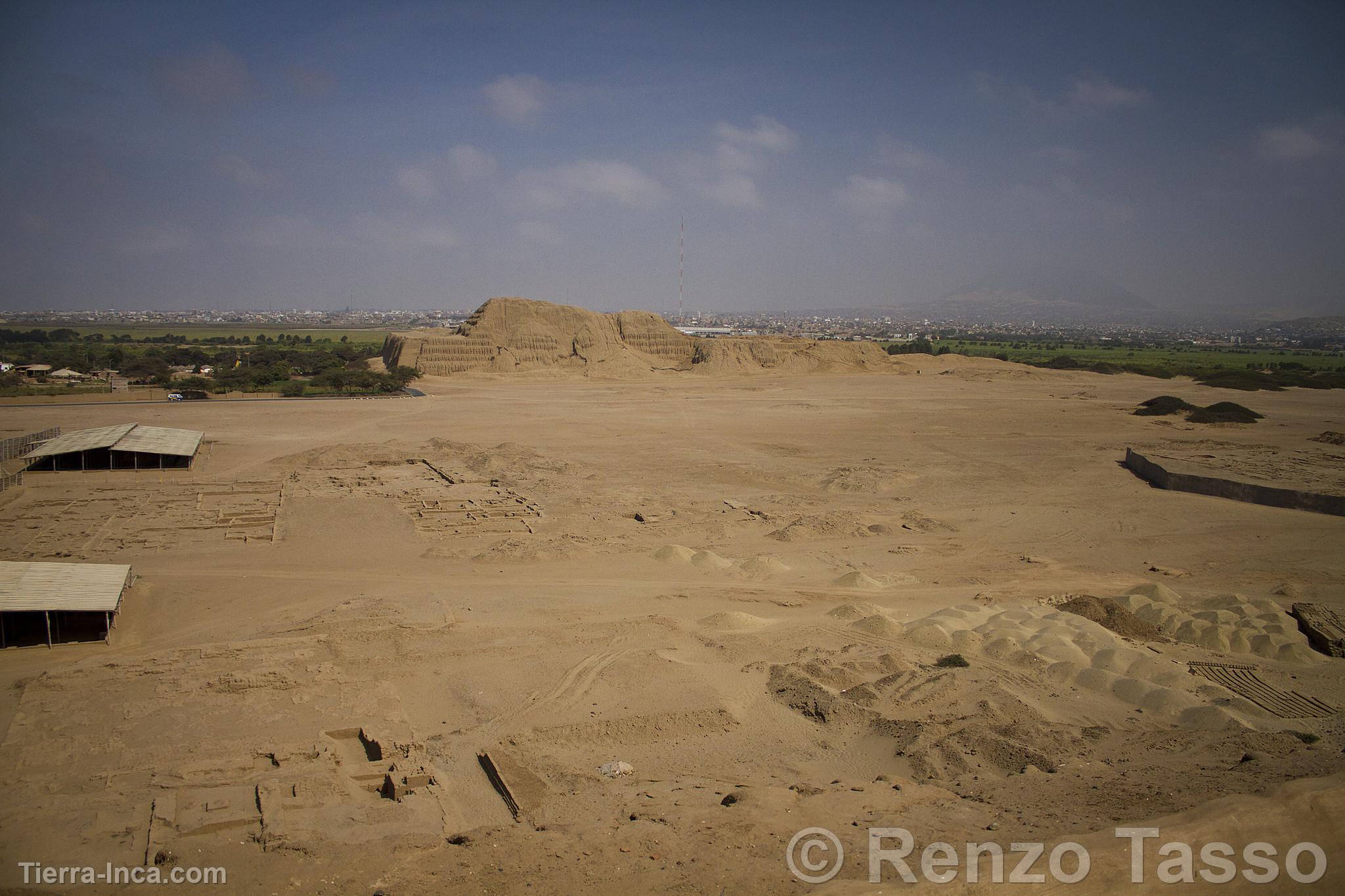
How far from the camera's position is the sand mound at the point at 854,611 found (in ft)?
44.3

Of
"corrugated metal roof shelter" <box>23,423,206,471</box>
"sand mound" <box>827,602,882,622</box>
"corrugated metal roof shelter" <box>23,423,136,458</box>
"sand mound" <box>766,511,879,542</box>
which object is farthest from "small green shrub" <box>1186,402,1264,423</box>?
"corrugated metal roof shelter" <box>23,423,136,458</box>

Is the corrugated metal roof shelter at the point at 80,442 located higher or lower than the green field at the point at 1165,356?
lower

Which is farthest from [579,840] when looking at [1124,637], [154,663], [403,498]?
[403,498]

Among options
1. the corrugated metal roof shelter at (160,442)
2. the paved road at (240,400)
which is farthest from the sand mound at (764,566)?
the paved road at (240,400)

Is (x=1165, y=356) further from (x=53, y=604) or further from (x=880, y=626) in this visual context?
(x=53, y=604)

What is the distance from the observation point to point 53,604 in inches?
454

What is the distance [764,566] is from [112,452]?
68.2 ft

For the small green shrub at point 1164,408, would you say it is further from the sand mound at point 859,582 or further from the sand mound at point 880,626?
the sand mound at point 880,626

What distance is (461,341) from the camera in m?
55.2

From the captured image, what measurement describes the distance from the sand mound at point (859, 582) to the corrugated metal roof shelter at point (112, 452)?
20.9m

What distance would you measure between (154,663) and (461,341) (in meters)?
46.1

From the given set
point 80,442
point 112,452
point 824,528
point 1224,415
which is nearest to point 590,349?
point 112,452

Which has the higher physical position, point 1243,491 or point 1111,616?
point 1243,491

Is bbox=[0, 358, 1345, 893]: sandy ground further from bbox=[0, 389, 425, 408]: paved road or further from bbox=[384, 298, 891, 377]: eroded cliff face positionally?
bbox=[384, 298, 891, 377]: eroded cliff face
